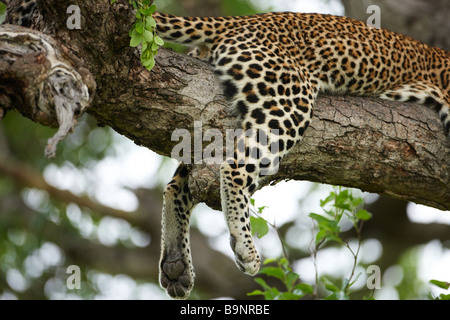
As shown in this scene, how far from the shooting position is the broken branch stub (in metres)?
4.66

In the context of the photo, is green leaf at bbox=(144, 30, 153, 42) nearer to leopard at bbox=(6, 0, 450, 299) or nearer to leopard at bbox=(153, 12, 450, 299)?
leopard at bbox=(6, 0, 450, 299)

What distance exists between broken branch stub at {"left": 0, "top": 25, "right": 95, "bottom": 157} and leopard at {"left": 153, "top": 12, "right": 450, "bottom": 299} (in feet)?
5.69

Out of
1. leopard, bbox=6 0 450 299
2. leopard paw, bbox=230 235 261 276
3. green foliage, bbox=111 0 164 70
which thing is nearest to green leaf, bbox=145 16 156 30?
green foliage, bbox=111 0 164 70

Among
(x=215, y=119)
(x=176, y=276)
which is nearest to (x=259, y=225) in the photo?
(x=176, y=276)

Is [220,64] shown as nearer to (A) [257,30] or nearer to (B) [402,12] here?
(A) [257,30]

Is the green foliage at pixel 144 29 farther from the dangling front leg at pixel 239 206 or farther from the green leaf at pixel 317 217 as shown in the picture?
the green leaf at pixel 317 217

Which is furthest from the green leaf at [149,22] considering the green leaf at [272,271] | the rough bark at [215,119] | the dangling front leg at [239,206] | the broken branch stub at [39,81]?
the green leaf at [272,271]

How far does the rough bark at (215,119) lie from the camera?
5.34 m

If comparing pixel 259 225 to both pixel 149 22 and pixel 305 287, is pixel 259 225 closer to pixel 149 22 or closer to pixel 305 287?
pixel 305 287

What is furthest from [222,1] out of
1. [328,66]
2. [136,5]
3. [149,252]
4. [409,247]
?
[136,5]

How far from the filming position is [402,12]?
30.4 feet

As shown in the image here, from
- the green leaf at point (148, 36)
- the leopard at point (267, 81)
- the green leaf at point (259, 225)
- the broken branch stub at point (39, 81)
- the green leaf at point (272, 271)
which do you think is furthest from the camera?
the green leaf at point (272, 271)

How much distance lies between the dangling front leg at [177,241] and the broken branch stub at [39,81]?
7.90 ft
